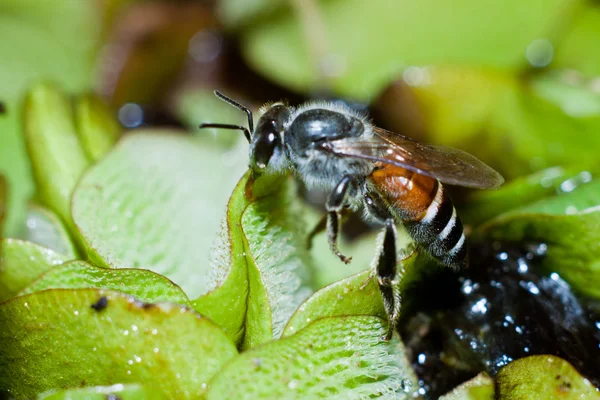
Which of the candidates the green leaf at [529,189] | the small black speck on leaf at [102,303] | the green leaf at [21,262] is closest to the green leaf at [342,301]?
the small black speck on leaf at [102,303]

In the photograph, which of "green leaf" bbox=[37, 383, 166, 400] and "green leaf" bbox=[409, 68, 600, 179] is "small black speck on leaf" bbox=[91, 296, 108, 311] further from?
"green leaf" bbox=[409, 68, 600, 179]

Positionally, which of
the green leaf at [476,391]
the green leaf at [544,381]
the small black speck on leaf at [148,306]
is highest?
the small black speck on leaf at [148,306]

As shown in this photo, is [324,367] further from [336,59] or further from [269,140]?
[336,59]

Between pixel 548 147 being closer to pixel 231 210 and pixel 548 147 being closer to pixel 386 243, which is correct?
pixel 386 243

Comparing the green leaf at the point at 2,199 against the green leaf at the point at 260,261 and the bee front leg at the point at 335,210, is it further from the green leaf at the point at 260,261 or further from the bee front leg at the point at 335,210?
the bee front leg at the point at 335,210

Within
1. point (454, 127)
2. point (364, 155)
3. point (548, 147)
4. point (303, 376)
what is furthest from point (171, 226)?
point (548, 147)

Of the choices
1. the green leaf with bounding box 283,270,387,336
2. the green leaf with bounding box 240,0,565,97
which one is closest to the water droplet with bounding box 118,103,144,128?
the green leaf with bounding box 240,0,565,97
